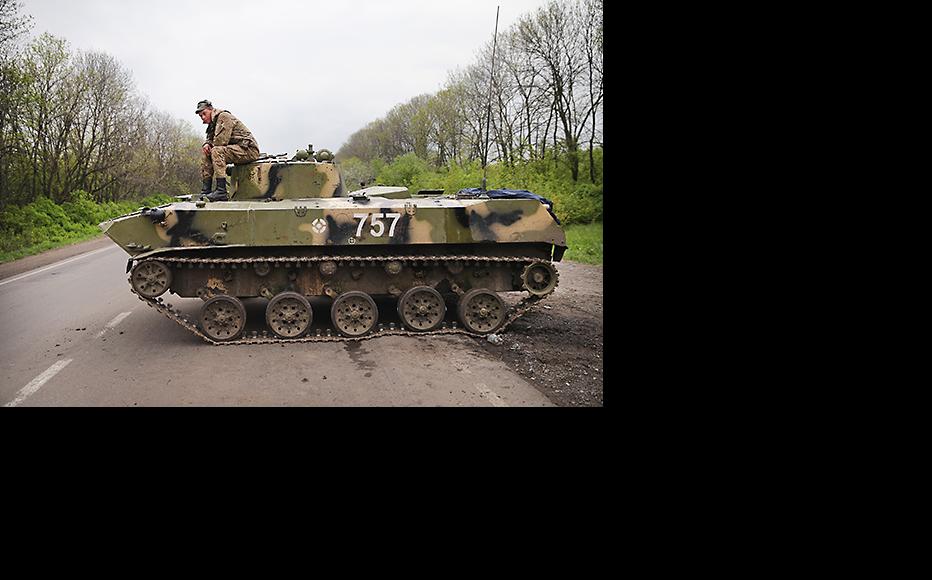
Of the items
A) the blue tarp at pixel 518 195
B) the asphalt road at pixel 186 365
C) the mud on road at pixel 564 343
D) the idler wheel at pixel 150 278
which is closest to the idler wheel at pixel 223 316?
the asphalt road at pixel 186 365

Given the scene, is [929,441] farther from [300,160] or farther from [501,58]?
[300,160]

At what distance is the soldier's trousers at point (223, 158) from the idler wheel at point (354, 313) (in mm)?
1942

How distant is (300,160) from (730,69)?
529cm

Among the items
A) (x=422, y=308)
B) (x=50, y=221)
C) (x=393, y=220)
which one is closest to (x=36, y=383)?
(x=50, y=221)

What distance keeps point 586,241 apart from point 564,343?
110cm

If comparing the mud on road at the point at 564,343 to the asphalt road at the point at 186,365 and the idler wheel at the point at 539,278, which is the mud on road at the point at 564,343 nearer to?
the asphalt road at the point at 186,365

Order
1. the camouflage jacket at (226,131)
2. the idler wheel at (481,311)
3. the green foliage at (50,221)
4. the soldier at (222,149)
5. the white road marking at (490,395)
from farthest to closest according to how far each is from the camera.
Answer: the idler wheel at (481,311) < the soldier at (222,149) < the camouflage jacket at (226,131) < the green foliage at (50,221) < the white road marking at (490,395)

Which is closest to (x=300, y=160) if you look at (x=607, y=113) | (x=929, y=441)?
(x=607, y=113)

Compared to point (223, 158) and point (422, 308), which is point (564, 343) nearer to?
point (422, 308)

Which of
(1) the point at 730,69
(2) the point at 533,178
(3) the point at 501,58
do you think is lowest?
(2) the point at 533,178

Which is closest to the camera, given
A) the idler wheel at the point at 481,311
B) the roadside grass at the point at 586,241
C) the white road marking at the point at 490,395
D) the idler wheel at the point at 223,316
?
the white road marking at the point at 490,395

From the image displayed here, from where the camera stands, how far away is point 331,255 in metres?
6.68

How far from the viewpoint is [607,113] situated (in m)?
3.63

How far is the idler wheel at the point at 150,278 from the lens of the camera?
6.29 m
